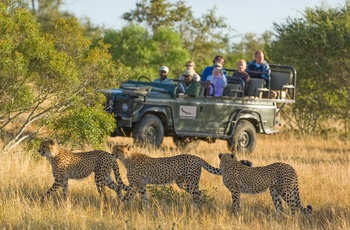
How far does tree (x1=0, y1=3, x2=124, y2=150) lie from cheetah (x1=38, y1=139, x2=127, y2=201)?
2536mm

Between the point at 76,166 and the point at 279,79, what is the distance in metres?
8.55

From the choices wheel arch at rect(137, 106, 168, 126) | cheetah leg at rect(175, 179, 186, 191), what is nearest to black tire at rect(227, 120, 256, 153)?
wheel arch at rect(137, 106, 168, 126)

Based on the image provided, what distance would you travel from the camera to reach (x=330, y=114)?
69.8 ft

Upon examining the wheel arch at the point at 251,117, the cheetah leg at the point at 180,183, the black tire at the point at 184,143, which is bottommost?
the cheetah leg at the point at 180,183

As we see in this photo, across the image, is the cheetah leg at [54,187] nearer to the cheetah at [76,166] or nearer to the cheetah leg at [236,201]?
the cheetah at [76,166]

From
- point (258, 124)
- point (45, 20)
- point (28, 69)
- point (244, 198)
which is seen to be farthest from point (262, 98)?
point (45, 20)

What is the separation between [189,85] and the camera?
16.4 metres

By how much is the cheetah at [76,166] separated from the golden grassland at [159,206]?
0.48 ft

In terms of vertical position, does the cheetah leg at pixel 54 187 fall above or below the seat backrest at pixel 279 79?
below

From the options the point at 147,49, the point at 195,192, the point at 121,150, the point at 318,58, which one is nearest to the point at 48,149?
the point at 121,150

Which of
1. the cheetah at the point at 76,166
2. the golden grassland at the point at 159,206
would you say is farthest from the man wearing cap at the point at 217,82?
the cheetah at the point at 76,166

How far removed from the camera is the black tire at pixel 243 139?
1714 centimetres

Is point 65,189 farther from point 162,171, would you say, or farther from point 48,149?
point 162,171

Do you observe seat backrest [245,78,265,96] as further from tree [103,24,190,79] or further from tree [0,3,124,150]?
tree [103,24,190,79]
